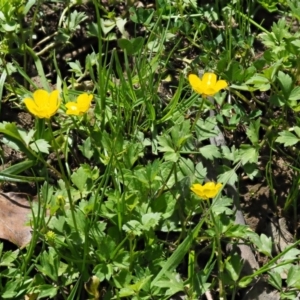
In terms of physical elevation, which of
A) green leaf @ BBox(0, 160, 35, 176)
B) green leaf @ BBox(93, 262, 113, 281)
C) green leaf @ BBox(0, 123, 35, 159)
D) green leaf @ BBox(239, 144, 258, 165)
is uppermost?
green leaf @ BBox(0, 123, 35, 159)

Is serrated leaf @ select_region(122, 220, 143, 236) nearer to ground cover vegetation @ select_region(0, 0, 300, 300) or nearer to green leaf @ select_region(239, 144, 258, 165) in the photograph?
ground cover vegetation @ select_region(0, 0, 300, 300)

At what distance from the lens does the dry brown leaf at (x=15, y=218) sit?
2248 millimetres

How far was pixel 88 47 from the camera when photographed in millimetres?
2885

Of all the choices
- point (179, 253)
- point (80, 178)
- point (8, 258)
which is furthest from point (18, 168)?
point (179, 253)

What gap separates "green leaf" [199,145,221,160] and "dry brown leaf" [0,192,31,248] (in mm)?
626

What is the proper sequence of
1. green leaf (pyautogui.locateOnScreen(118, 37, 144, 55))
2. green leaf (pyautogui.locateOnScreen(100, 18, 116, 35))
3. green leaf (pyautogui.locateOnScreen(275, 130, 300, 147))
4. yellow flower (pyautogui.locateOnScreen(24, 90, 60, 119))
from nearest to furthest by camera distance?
yellow flower (pyautogui.locateOnScreen(24, 90, 60, 119))
green leaf (pyautogui.locateOnScreen(275, 130, 300, 147))
green leaf (pyautogui.locateOnScreen(118, 37, 144, 55))
green leaf (pyautogui.locateOnScreen(100, 18, 116, 35))

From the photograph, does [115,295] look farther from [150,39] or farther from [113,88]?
[150,39]

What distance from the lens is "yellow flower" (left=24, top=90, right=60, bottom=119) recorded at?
1.89m

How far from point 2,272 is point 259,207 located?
95 cm

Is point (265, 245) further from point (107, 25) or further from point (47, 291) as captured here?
point (107, 25)

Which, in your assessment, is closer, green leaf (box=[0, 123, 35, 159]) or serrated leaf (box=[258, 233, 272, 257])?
serrated leaf (box=[258, 233, 272, 257])

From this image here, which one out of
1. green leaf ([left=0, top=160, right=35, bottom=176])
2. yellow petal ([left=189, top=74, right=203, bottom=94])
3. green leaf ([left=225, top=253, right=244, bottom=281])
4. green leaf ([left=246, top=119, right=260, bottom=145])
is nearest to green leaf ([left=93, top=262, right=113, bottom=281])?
green leaf ([left=225, top=253, right=244, bottom=281])

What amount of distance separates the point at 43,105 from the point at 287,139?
35.9 inches

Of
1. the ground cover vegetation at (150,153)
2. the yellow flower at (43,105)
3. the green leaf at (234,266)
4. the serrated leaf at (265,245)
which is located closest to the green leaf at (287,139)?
the ground cover vegetation at (150,153)
